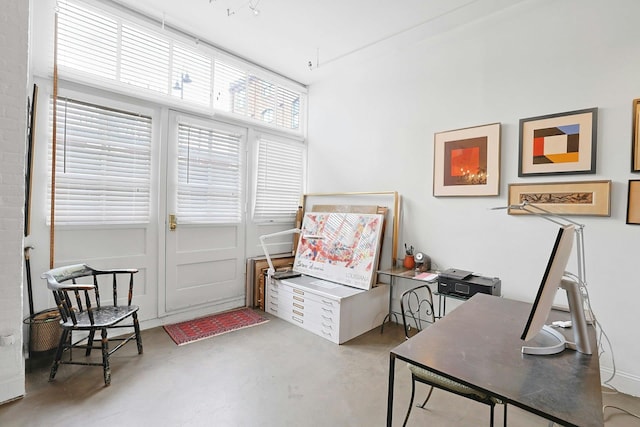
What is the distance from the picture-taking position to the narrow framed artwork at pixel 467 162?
9.53ft

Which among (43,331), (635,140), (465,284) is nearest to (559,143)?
(635,140)

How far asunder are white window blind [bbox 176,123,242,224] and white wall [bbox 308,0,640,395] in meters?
1.44

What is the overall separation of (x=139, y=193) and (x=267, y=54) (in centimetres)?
228

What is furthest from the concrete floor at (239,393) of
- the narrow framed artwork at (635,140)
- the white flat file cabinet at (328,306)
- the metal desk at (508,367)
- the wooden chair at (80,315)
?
the narrow framed artwork at (635,140)

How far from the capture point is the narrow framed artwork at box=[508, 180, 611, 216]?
2.38 meters

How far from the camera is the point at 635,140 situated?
2.26 metres

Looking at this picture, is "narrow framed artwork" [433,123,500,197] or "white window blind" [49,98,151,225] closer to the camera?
"white window blind" [49,98,151,225]

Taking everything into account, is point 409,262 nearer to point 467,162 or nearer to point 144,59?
point 467,162

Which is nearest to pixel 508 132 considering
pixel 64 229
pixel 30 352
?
pixel 64 229

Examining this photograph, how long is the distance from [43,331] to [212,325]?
56.0 inches

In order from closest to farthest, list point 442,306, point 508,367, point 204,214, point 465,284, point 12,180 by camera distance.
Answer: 1. point 508,367
2. point 12,180
3. point 465,284
4. point 442,306
5. point 204,214

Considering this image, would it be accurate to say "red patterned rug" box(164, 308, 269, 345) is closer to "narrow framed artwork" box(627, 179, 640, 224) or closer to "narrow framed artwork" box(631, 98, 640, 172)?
"narrow framed artwork" box(627, 179, 640, 224)

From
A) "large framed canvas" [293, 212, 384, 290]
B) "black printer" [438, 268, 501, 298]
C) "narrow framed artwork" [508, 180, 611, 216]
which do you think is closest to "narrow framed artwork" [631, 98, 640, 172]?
"narrow framed artwork" [508, 180, 611, 216]

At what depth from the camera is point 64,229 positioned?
2.72 meters
